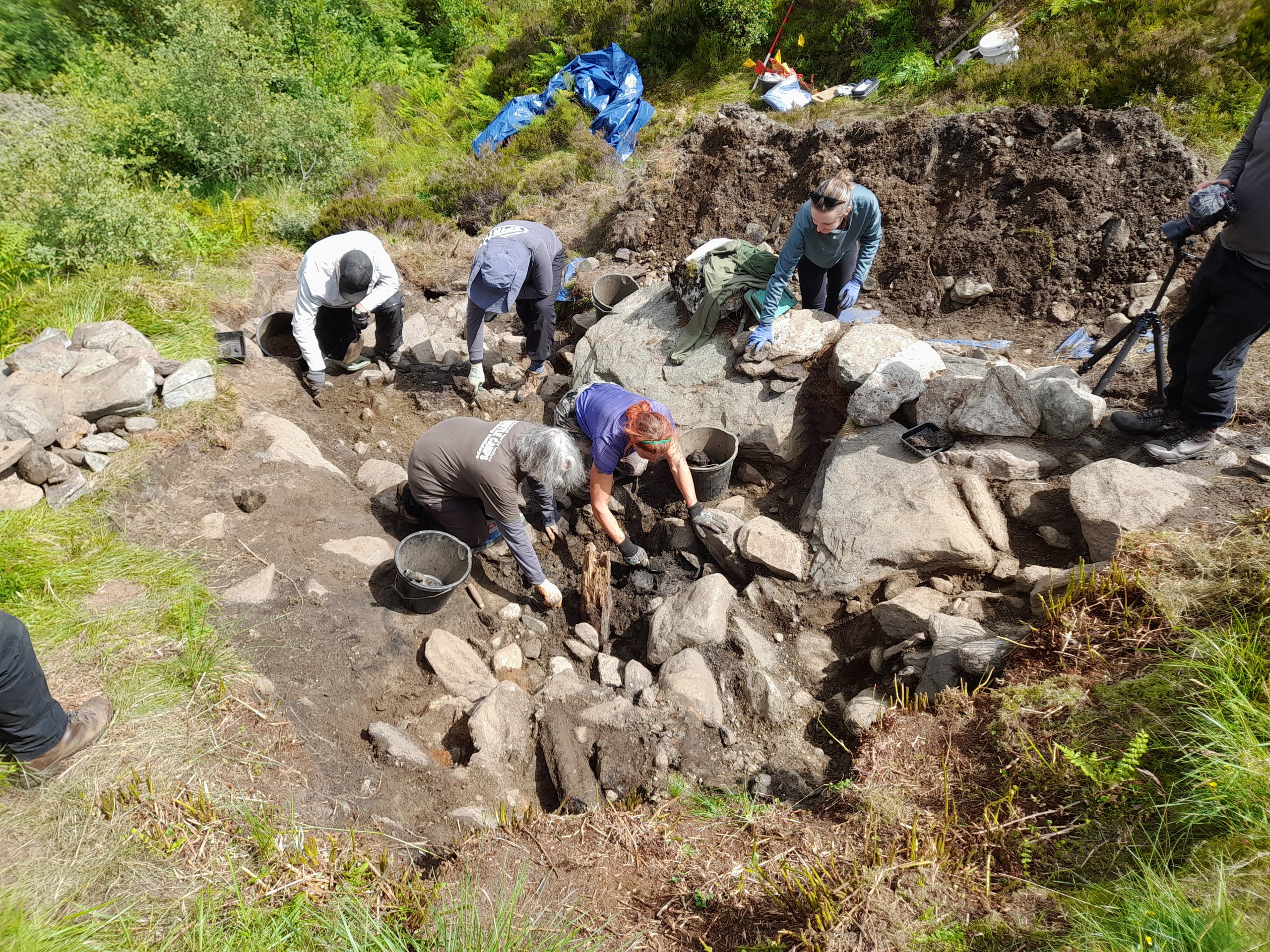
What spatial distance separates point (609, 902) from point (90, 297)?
6.32 m

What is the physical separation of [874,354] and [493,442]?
274 cm

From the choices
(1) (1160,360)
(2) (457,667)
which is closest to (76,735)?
(2) (457,667)

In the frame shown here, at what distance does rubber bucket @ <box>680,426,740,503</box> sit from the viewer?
4664 mm

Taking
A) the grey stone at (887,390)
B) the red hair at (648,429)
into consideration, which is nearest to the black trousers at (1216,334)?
the grey stone at (887,390)

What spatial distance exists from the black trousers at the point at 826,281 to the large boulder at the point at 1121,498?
2.37 metres

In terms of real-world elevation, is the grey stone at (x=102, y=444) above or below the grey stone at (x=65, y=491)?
above

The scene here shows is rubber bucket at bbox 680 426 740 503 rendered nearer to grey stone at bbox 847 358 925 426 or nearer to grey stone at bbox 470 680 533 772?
grey stone at bbox 847 358 925 426

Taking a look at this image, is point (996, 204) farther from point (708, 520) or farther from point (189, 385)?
point (189, 385)

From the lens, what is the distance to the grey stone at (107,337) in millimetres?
5062

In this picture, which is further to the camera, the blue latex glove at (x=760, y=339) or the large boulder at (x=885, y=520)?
the blue latex glove at (x=760, y=339)

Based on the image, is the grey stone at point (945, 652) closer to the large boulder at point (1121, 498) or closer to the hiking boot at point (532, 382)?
the large boulder at point (1121, 498)

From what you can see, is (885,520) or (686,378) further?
(686,378)

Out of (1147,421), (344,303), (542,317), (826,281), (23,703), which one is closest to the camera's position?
(23,703)

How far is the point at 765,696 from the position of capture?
357cm
